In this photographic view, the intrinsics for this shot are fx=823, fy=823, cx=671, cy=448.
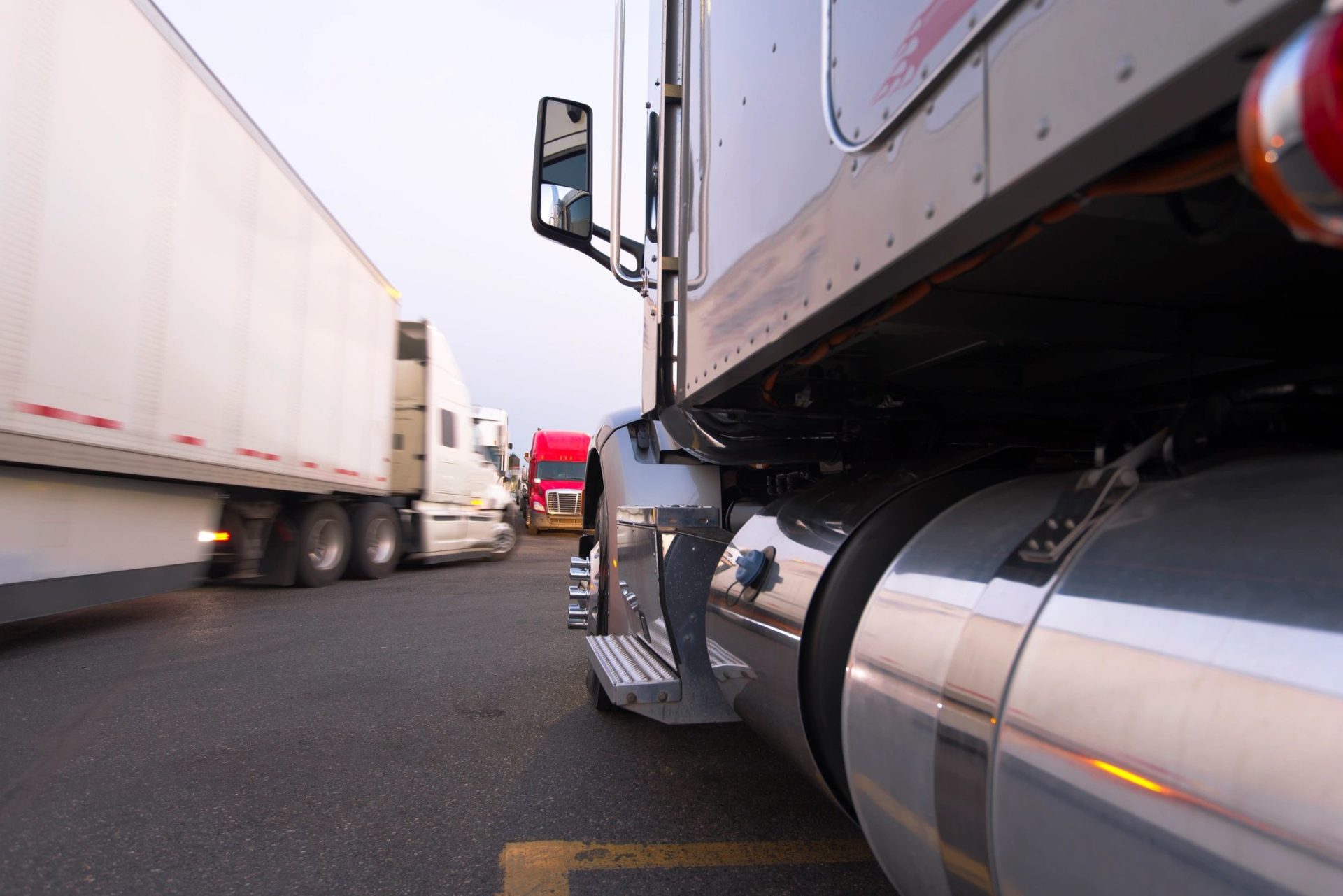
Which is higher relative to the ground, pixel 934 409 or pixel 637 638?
pixel 934 409

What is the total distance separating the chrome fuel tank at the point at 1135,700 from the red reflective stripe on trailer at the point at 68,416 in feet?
17.6

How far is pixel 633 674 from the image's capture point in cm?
271

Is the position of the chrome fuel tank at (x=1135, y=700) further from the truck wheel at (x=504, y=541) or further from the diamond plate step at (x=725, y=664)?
the truck wheel at (x=504, y=541)

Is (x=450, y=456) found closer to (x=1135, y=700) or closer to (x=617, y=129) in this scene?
(x=617, y=129)

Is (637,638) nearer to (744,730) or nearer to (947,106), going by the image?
(744,730)

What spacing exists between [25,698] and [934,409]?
4734 millimetres

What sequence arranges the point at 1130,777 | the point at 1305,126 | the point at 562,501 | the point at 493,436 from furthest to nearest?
the point at 562,501
the point at 493,436
the point at 1130,777
the point at 1305,126

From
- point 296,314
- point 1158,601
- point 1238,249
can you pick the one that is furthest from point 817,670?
point 296,314

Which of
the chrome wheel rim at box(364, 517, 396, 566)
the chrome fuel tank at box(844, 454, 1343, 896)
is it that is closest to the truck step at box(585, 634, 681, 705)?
the chrome fuel tank at box(844, 454, 1343, 896)

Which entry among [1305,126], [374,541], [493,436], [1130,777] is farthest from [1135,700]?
[493,436]

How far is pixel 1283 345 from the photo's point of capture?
1.55 meters

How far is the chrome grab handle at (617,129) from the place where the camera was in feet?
9.92

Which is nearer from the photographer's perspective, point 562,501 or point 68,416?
point 68,416

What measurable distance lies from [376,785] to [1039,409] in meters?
2.68
